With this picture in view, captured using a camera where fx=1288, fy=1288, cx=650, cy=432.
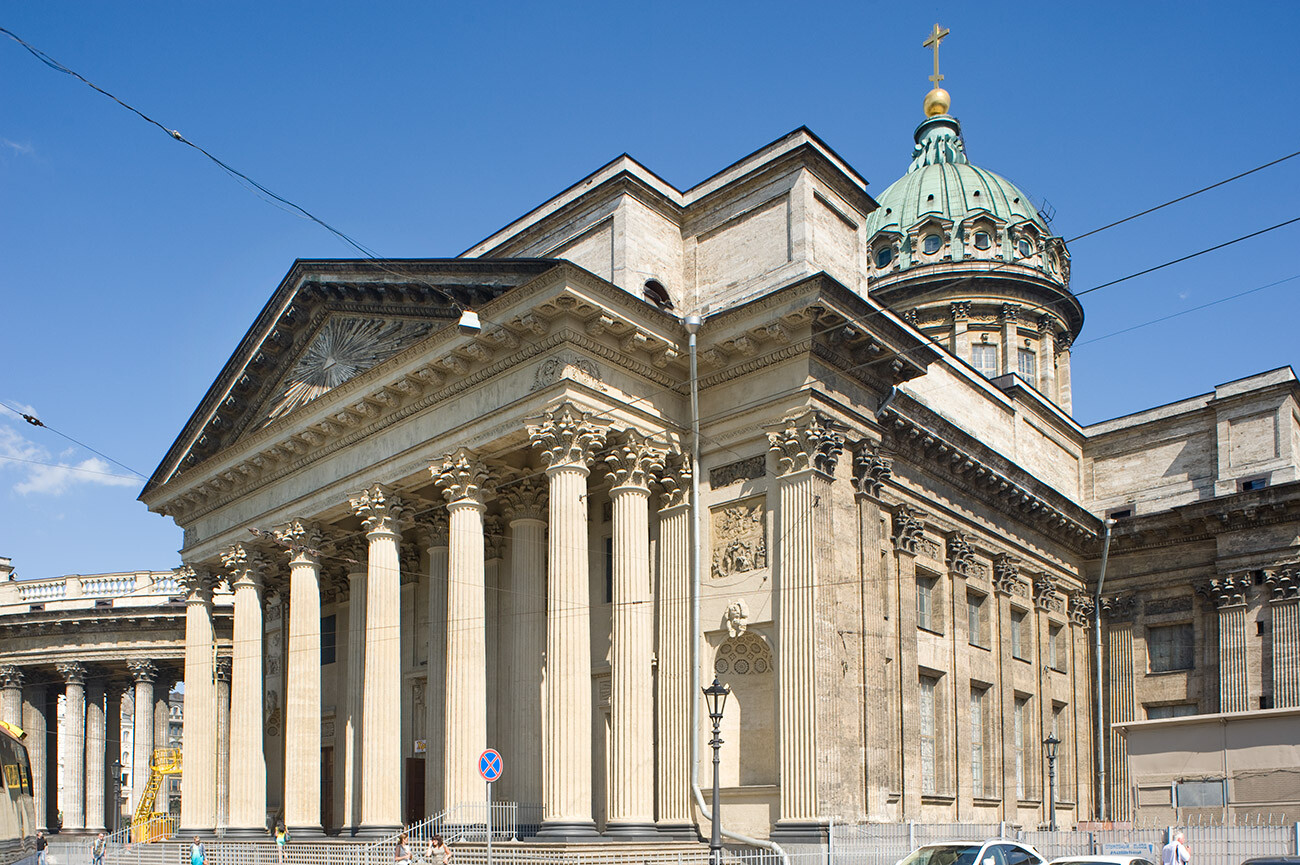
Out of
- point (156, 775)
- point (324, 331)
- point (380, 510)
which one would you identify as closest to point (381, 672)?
point (380, 510)

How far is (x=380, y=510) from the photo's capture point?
28.9m

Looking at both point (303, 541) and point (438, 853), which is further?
point (303, 541)

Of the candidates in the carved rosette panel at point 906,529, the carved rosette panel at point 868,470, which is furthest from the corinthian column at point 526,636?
the carved rosette panel at point 906,529

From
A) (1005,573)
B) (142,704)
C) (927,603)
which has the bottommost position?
(142,704)

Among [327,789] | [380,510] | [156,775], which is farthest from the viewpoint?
[156,775]

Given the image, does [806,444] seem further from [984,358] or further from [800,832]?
[984,358]

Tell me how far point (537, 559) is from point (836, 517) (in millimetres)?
7029

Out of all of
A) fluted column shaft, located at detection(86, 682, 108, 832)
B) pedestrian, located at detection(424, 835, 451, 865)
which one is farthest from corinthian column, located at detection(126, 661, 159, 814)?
pedestrian, located at detection(424, 835, 451, 865)

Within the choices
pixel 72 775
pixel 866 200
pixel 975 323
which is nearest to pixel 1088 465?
pixel 975 323

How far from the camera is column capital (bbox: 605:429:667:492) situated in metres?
25.4

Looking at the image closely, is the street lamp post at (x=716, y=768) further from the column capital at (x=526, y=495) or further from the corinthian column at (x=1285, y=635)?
the corinthian column at (x=1285, y=635)

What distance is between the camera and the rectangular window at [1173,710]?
127 ft

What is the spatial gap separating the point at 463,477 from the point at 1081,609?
22.4 meters

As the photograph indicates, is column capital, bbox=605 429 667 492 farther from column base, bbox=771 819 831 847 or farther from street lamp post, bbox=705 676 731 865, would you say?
column base, bbox=771 819 831 847
